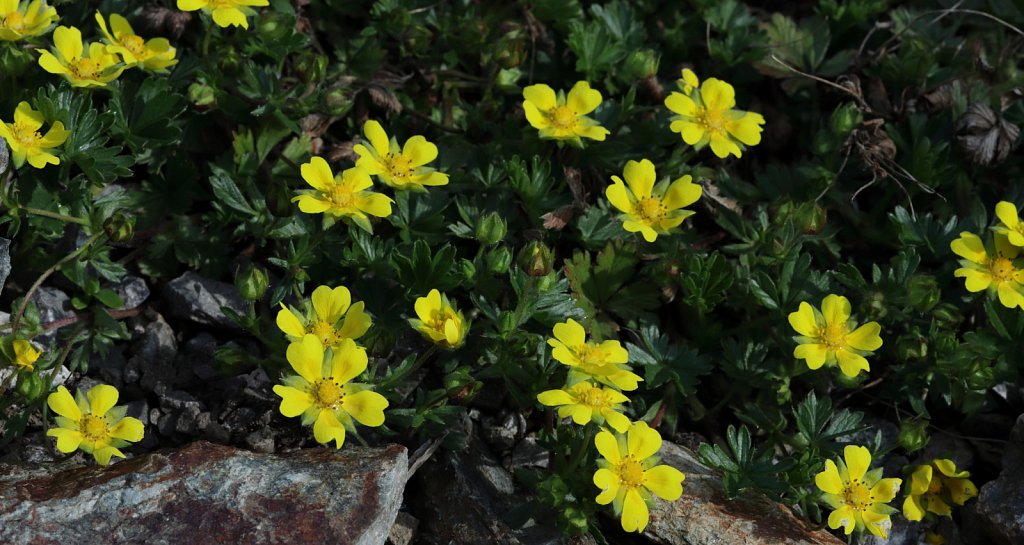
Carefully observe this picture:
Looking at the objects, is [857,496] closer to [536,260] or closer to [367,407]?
[536,260]

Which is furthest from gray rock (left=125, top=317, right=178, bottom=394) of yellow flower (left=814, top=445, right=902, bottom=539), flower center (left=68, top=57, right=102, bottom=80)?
yellow flower (left=814, top=445, right=902, bottom=539)

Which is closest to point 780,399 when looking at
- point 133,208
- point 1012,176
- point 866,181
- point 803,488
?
point 803,488

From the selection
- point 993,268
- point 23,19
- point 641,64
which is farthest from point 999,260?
point 23,19

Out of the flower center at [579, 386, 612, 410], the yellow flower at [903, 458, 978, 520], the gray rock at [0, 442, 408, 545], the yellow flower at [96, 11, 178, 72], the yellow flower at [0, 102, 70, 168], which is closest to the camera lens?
the gray rock at [0, 442, 408, 545]

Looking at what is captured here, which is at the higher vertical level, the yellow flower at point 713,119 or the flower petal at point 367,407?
the yellow flower at point 713,119

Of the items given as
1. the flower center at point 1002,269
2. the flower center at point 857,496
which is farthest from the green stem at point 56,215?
the flower center at point 1002,269

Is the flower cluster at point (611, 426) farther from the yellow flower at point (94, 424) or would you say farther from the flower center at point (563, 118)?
the yellow flower at point (94, 424)

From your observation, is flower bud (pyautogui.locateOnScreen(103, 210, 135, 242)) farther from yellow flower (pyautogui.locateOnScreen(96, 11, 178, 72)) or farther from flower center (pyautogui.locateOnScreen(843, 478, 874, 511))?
flower center (pyautogui.locateOnScreen(843, 478, 874, 511))
